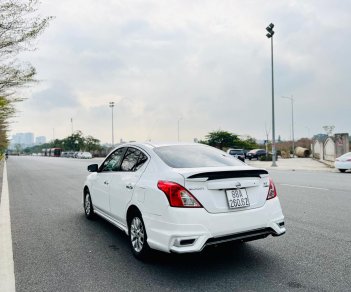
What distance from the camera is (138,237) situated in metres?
4.66

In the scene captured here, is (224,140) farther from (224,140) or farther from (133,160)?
(133,160)

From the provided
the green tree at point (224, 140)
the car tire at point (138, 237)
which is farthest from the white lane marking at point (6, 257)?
the green tree at point (224, 140)

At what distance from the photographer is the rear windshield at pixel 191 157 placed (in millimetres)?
Result: 4750

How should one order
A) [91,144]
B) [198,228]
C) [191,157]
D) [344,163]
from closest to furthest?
[198,228]
[191,157]
[344,163]
[91,144]

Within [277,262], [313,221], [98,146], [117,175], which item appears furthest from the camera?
[98,146]

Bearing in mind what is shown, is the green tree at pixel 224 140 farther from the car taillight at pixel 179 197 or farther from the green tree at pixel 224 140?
the car taillight at pixel 179 197

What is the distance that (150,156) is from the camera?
16.1 ft

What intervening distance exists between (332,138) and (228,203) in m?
33.4

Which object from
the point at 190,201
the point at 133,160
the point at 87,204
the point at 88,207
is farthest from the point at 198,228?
the point at 87,204

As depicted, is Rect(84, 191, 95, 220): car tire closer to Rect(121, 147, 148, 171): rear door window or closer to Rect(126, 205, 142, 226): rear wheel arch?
Rect(121, 147, 148, 171): rear door window

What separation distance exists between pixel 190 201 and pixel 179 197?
13cm

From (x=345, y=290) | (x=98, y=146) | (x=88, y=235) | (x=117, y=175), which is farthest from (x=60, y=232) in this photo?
(x=98, y=146)

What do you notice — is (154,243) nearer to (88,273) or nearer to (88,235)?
(88,273)

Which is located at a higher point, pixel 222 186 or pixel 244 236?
pixel 222 186
